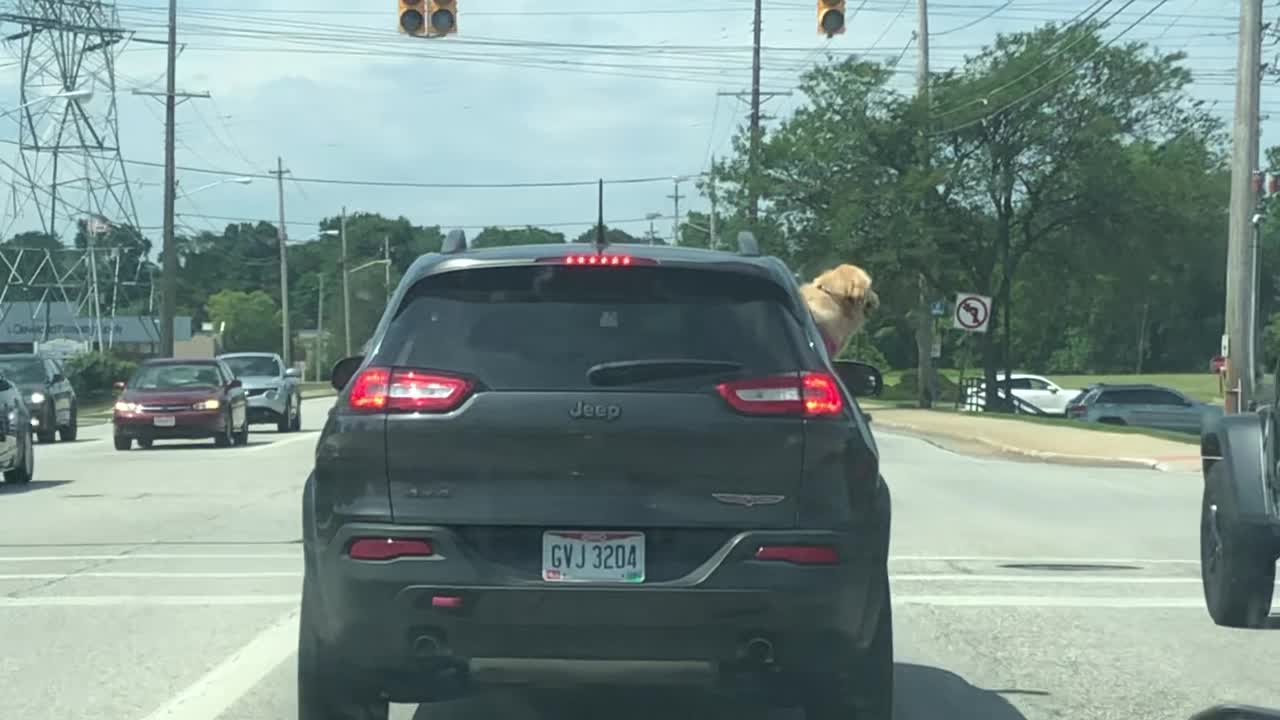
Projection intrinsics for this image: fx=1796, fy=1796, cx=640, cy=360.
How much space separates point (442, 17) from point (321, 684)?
17903 millimetres

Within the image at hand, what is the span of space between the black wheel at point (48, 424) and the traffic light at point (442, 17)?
13.7m

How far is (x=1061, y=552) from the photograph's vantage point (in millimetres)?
14109

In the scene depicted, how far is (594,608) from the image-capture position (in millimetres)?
5723

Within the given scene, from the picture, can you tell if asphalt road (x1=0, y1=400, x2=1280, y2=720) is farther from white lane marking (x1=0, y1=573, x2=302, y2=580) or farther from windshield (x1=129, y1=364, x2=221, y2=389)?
windshield (x1=129, y1=364, x2=221, y2=389)

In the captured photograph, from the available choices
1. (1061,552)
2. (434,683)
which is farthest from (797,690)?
(1061,552)

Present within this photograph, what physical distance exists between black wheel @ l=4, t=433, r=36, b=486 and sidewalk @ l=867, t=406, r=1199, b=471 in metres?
14.3

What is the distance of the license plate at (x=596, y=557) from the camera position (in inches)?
226

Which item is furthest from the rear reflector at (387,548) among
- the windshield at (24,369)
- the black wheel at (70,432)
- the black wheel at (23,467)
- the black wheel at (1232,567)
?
the black wheel at (70,432)

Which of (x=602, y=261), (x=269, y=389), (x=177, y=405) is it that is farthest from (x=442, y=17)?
(x=602, y=261)

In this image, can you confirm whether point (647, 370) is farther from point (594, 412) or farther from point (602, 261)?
point (602, 261)

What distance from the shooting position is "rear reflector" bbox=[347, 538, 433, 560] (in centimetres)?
575

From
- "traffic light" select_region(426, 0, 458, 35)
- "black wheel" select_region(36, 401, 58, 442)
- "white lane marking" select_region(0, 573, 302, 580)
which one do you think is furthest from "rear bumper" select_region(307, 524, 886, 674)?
"black wheel" select_region(36, 401, 58, 442)

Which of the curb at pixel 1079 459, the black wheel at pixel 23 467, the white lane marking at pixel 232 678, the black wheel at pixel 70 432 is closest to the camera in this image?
the white lane marking at pixel 232 678

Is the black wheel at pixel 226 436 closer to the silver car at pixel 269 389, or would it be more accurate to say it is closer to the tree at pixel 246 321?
the silver car at pixel 269 389
